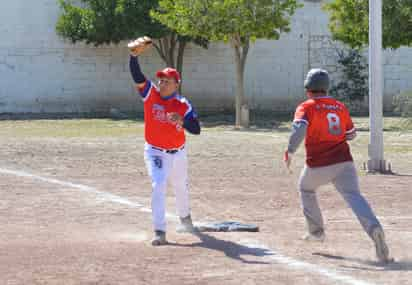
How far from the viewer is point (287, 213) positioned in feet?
35.3

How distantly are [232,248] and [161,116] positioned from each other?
152 centimetres

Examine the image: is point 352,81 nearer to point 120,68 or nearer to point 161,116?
point 120,68

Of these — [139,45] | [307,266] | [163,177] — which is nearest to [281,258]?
[307,266]

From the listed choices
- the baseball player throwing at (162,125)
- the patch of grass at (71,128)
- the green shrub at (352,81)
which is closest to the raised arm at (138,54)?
the baseball player throwing at (162,125)

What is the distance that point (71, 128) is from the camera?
84.8 ft

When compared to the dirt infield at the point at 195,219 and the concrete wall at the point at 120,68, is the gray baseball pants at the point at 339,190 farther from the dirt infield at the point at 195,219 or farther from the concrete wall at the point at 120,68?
the concrete wall at the point at 120,68

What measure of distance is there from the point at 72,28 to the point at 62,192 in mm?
19855

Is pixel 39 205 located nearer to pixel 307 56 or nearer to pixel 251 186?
pixel 251 186

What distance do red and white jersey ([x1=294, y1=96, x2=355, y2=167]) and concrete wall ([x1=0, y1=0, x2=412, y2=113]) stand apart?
25.9 meters

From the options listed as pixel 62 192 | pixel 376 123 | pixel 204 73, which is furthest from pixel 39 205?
pixel 204 73

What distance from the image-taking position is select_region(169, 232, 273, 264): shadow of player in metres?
7.96

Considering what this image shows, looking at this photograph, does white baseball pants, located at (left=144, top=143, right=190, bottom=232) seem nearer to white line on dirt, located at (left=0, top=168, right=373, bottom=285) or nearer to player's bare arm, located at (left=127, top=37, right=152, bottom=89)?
player's bare arm, located at (left=127, top=37, right=152, bottom=89)

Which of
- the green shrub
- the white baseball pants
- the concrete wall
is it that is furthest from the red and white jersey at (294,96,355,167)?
the green shrub

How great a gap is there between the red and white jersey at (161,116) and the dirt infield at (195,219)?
102cm
